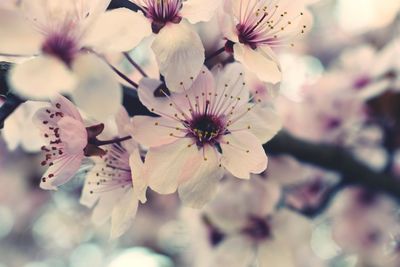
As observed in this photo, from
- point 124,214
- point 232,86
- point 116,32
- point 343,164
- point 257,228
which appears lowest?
point 257,228

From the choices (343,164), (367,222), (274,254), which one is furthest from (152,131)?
(367,222)

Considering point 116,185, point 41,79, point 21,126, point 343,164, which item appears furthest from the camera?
point 343,164

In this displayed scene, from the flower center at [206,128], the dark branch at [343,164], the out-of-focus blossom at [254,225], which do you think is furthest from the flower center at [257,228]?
the flower center at [206,128]

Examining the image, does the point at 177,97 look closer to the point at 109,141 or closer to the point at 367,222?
the point at 109,141

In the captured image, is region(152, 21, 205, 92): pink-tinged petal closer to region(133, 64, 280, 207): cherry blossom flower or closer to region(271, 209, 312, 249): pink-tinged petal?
region(133, 64, 280, 207): cherry blossom flower

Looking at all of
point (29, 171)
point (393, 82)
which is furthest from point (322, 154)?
point (29, 171)

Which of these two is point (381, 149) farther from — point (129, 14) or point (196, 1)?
point (129, 14)

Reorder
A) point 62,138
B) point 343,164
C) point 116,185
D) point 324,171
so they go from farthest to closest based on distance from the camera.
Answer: point 324,171
point 343,164
point 116,185
point 62,138
